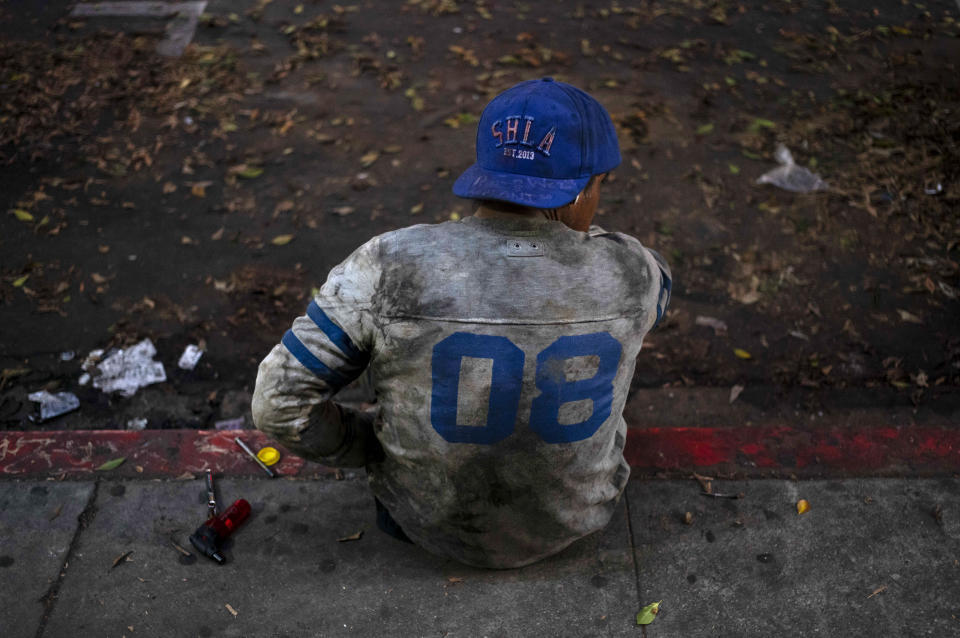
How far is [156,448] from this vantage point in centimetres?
331

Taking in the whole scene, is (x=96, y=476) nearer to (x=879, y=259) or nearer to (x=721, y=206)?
(x=721, y=206)

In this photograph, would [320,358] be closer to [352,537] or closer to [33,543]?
[352,537]

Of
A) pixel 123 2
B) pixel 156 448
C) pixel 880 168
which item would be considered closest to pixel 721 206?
pixel 880 168

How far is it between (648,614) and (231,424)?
2.00 metres

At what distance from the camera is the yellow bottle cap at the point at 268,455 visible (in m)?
3.27

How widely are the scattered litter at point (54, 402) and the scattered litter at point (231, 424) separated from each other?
0.68m

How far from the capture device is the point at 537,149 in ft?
7.25

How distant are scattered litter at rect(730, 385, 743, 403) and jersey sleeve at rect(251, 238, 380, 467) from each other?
204 centimetres

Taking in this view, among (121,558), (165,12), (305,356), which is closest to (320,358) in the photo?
(305,356)

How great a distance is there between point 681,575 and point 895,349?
191cm

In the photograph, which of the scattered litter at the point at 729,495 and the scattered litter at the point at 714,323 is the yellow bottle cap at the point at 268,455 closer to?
the scattered litter at the point at 729,495

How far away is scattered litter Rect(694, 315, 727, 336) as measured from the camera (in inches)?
163

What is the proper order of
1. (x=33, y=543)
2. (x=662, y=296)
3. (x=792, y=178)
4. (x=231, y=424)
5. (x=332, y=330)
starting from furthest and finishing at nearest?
(x=792, y=178)
(x=231, y=424)
(x=33, y=543)
(x=662, y=296)
(x=332, y=330)

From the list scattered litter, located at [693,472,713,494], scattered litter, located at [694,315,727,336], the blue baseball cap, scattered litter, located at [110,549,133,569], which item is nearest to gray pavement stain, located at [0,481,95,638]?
scattered litter, located at [110,549,133,569]
